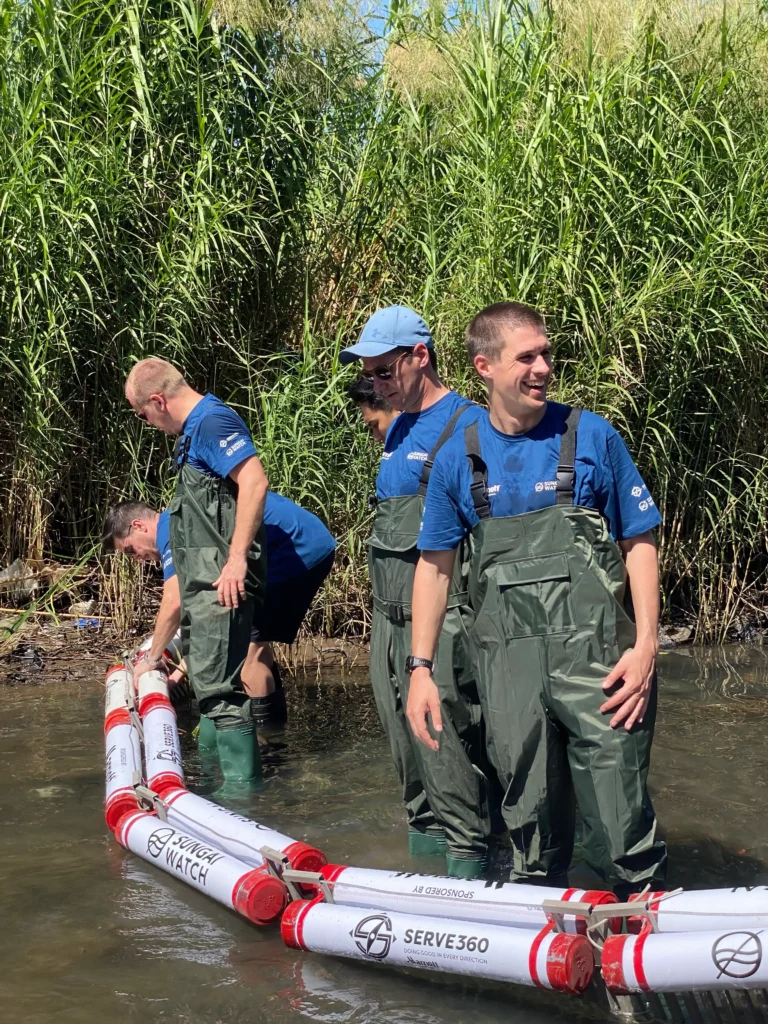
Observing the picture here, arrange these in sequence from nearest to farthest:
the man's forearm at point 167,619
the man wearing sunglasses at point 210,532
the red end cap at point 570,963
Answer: the red end cap at point 570,963 → the man wearing sunglasses at point 210,532 → the man's forearm at point 167,619

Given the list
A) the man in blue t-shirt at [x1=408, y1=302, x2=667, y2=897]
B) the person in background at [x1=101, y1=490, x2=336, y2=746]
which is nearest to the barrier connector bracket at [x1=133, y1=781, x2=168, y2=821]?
the person in background at [x1=101, y1=490, x2=336, y2=746]

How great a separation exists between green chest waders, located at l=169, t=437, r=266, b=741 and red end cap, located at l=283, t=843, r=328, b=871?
1329 mm

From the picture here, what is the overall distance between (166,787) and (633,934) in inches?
84.7

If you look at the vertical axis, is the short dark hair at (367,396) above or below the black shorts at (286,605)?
above

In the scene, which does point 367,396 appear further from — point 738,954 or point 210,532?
point 738,954

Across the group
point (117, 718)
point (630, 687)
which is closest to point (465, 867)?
point (630, 687)

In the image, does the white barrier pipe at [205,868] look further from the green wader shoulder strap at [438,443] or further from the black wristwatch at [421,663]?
the green wader shoulder strap at [438,443]

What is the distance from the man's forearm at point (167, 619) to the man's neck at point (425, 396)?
1.72 metres

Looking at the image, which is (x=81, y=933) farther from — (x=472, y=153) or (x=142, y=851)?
(x=472, y=153)

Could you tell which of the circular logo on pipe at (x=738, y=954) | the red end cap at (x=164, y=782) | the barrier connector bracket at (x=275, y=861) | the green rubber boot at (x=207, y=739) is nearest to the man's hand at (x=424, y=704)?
the barrier connector bracket at (x=275, y=861)

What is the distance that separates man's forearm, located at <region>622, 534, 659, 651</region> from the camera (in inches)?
119

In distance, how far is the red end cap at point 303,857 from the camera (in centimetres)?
369

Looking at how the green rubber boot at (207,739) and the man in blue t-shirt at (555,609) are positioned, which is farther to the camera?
the green rubber boot at (207,739)

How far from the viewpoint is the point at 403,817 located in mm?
4730
